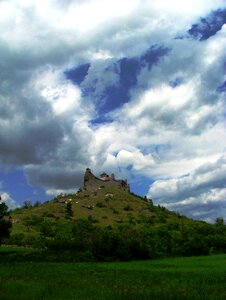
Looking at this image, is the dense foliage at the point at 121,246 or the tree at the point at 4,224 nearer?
the tree at the point at 4,224

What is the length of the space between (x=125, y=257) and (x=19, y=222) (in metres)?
91.4

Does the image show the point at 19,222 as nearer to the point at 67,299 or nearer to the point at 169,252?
the point at 169,252

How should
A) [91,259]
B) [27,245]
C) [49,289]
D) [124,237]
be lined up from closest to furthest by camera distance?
[49,289]
[91,259]
[124,237]
[27,245]

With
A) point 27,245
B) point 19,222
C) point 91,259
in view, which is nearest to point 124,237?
point 91,259

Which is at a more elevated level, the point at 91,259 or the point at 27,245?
the point at 27,245

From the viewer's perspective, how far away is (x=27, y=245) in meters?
123

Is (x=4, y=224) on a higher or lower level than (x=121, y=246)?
higher

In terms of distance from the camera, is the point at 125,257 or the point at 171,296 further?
the point at 125,257

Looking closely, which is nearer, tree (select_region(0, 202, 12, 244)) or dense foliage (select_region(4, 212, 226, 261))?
tree (select_region(0, 202, 12, 244))

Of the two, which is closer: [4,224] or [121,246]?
[4,224]

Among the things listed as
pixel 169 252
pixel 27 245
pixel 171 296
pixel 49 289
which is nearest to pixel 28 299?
pixel 49 289

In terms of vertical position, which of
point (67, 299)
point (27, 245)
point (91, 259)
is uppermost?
point (27, 245)

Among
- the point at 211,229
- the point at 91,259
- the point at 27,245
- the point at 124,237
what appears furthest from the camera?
the point at 211,229

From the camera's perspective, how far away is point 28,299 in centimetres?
2533
